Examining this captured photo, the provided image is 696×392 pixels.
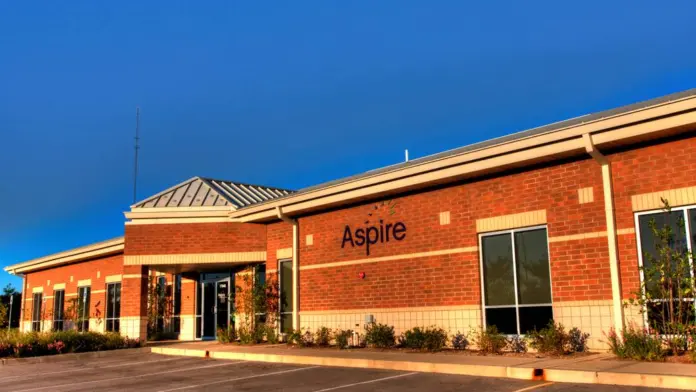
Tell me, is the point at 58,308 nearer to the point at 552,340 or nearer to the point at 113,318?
the point at 113,318

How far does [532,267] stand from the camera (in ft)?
44.7

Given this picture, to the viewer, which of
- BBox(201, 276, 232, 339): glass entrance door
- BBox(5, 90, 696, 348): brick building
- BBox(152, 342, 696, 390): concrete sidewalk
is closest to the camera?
BBox(152, 342, 696, 390): concrete sidewalk

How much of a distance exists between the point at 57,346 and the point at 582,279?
15832mm

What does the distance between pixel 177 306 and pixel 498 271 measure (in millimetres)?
14945

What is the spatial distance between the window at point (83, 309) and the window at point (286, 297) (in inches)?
528

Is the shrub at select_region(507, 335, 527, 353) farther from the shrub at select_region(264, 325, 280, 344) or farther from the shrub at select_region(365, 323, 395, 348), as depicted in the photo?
the shrub at select_region(264, 325, 280, 344)

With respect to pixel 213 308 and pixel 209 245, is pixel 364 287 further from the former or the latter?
pixel 213 308

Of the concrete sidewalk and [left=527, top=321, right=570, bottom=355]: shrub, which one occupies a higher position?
[left=527, top=321, right=570, bottom=355]: shrub

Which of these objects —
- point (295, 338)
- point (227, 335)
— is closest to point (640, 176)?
point (295, 338)

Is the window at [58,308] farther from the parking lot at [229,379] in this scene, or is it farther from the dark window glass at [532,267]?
the dark window glass at [532,267]

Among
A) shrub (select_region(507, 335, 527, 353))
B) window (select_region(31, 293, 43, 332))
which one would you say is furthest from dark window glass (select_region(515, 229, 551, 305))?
window (select_region(31, 293, 43, 332))

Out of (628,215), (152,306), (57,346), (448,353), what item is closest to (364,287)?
(448,353)

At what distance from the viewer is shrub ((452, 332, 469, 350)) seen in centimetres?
1439

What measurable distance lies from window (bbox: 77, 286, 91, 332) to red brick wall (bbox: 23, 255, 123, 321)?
1.81 ft
